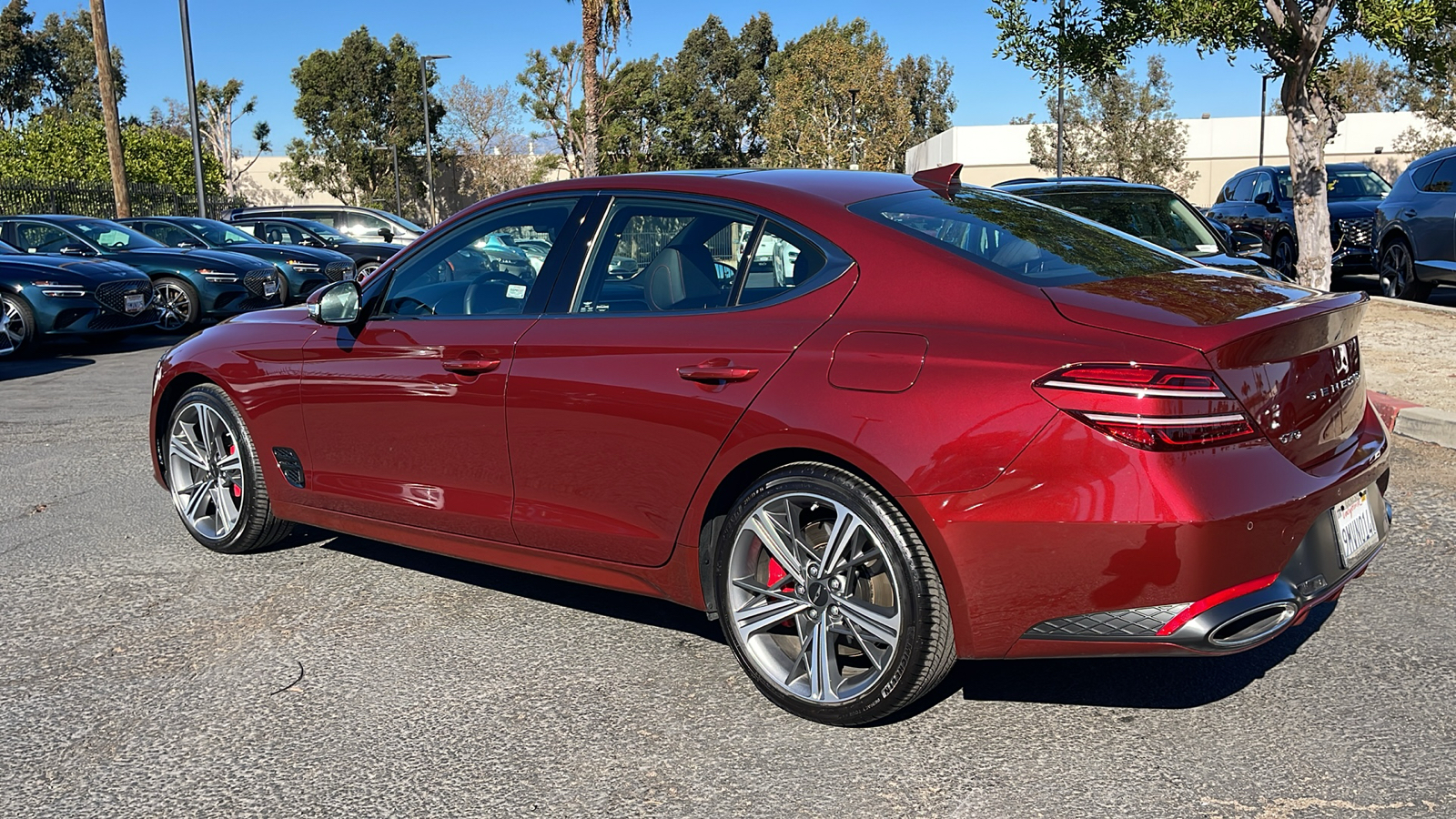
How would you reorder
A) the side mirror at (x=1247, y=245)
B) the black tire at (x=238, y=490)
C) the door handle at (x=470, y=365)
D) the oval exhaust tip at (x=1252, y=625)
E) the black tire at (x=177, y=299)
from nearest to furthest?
the oval exhaust tip at (x=1252, y=625) < the door handle at (x=470, y=365) < the black tire at (x=238, y=490) < the side mirror at (x=1247, y=245) < the black tire at (x=177, y=299)

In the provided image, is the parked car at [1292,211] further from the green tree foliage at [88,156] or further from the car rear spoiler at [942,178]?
the green tree foliage at [88,156]

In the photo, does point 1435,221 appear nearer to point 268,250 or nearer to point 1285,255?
point 1285,255

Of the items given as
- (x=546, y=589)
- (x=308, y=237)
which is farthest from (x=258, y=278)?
(x=546, y=589)

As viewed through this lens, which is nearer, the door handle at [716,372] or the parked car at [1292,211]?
the door handle at [716,372]

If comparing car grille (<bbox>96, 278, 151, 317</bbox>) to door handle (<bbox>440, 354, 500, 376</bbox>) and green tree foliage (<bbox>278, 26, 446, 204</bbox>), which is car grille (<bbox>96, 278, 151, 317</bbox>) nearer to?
door handle (<bbox>440, 354, 500, 376</bbox>)

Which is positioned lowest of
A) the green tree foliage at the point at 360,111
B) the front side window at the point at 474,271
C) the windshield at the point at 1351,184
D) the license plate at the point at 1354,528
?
the license plate at the point at 1354,528

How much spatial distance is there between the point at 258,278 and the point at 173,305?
114 cm

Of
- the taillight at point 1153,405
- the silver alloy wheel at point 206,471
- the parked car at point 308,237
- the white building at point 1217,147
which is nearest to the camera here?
the taillight at point 1153,405

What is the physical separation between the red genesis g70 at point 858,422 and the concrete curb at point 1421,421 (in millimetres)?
3782

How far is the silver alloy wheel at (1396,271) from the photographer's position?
13961 millimetres

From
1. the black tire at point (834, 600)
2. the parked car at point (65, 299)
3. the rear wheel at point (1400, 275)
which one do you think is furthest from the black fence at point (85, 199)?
the black tire at point (834, 600)

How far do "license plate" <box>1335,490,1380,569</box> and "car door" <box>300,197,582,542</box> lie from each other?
8.16ft

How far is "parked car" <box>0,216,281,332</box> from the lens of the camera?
1552 cm

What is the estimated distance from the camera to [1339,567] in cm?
335
